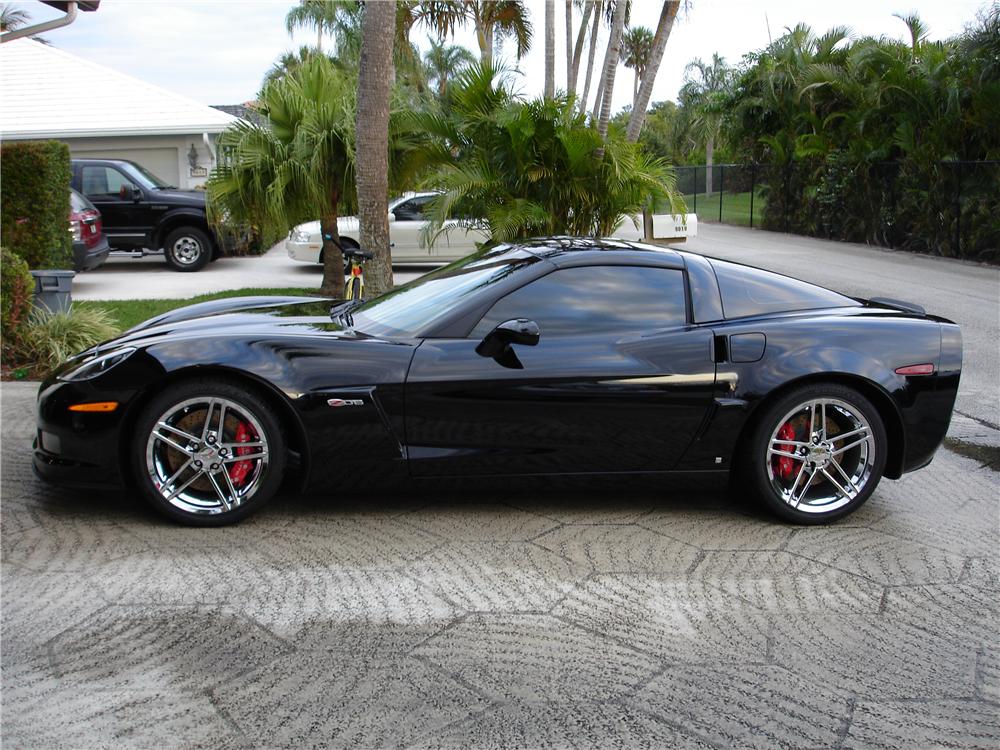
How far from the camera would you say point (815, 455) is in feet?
16.4

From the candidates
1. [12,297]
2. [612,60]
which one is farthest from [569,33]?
[12,297]

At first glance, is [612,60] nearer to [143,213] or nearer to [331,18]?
[143,213]

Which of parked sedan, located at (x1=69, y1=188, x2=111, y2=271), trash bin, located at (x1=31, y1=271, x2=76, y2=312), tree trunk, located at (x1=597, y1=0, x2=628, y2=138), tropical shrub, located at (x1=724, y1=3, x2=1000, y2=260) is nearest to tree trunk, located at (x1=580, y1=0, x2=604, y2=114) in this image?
tropical shrub, located at (x1=724, y1=3, x2=1000, y2=260)

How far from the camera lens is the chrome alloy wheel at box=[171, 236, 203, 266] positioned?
17047 millimetres

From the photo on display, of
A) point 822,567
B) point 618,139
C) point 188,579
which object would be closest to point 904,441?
point 822,567

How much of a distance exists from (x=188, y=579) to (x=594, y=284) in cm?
239

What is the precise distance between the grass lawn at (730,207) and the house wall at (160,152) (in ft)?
44.5

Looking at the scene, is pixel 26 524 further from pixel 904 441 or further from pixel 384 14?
pixel 384 14

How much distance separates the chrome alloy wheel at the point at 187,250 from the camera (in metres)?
17.0

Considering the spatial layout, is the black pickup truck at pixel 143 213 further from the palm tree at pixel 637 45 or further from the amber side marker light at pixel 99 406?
the palm tree at pixel 637 45

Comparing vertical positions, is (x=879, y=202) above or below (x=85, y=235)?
above

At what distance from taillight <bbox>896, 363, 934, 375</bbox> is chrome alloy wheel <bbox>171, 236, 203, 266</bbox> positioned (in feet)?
46.5

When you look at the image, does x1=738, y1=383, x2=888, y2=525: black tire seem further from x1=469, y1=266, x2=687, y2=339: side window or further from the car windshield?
the car windshield

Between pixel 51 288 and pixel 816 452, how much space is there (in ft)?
25.1
